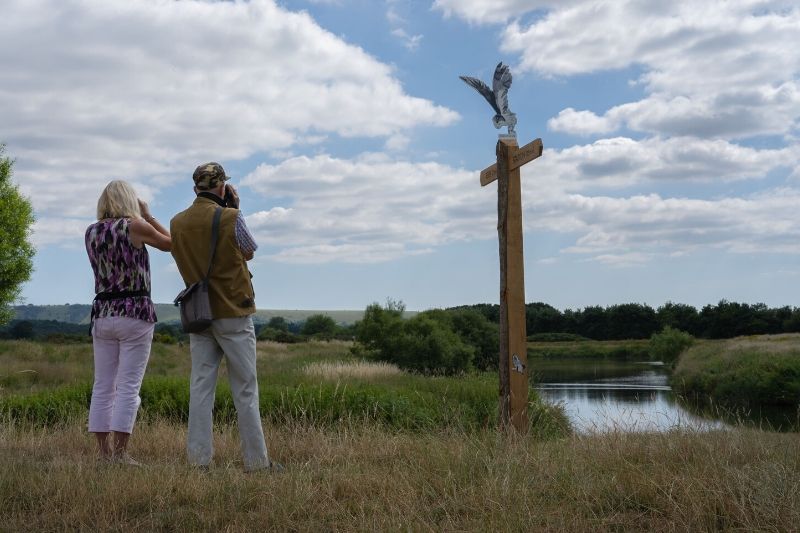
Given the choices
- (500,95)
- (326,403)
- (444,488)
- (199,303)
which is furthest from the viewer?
(326,403)

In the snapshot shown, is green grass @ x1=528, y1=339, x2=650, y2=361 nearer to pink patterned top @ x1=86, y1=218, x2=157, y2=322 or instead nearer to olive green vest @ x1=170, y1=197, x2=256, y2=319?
pink patterned top @ x1=86, y1=218, x2=157, y2=322

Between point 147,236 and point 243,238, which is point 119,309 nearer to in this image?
point 147,236

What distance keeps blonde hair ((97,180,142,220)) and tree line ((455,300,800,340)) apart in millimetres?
63983

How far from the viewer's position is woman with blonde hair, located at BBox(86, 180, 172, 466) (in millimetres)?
5355

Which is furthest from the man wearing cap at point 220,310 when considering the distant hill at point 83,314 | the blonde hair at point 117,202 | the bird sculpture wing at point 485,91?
the distant hill at point 83,314

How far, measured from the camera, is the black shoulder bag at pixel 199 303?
198 inches

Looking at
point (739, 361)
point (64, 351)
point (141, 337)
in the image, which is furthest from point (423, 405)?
point (739, 361)

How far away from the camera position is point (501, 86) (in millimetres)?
7188

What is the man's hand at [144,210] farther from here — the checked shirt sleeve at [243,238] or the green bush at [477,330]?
the green bush at [477,330]

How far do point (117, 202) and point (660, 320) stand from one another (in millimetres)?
72936

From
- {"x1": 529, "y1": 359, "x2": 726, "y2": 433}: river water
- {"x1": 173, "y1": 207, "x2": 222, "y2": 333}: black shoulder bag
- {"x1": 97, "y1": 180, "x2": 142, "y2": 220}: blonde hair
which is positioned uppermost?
{"x1": 97, "y1": 180, "x2": 142, "y2": 220}: blonde hair

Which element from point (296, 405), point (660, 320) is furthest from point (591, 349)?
point (296, 405)

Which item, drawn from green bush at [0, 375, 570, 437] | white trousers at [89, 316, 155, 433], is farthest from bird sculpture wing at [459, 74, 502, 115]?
green bush at [0, 375, 570, 437]

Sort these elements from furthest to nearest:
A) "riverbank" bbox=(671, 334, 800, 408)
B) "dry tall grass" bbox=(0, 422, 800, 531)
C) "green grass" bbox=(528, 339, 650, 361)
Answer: "green grass" bbox=(528, 339, 650, 361) < "riverbank" bbox=(671, 334, 800, 408) < "dry tall grass" bbox=(0, 422, 800, 531)
